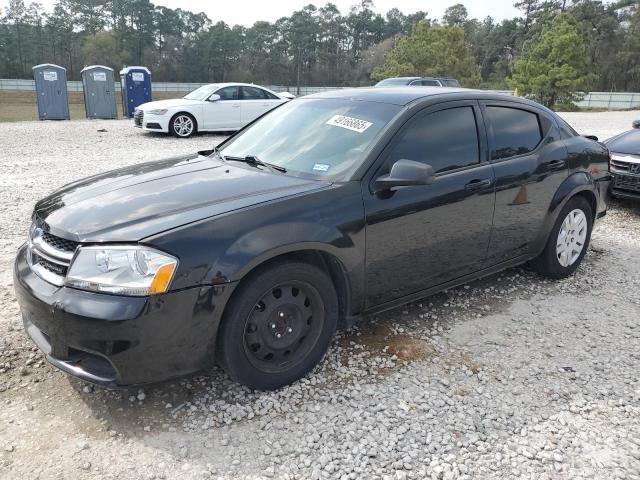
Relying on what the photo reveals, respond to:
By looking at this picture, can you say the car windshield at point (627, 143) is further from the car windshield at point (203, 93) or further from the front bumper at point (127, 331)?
the car windshield at point (203, 93)

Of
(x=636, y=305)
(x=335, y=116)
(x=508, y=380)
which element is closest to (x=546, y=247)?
(x=636, y=305)

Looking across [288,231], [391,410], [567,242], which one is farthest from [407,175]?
[567,242]

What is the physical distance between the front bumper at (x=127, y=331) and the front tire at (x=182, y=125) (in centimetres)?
1195

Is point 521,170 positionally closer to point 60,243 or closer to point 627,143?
point 60,243

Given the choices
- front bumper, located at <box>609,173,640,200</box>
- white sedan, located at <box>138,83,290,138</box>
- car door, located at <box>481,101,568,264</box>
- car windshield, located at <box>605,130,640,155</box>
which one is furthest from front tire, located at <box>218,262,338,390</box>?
white sedan, located at <box>138,83,290,138</box>

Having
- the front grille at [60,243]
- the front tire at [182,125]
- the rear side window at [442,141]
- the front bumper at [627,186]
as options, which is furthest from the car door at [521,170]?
the front tire at [182,125]

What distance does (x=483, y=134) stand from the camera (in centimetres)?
383

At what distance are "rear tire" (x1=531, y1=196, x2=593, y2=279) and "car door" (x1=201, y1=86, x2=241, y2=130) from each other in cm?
1146

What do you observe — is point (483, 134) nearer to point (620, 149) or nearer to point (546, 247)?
point (546, 247)

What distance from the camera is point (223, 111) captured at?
570 inches

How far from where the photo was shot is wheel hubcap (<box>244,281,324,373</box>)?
2.78 meters

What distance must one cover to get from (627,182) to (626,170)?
17cm

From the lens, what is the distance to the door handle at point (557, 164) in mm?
4293

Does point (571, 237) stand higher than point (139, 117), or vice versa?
point (139, 117)
